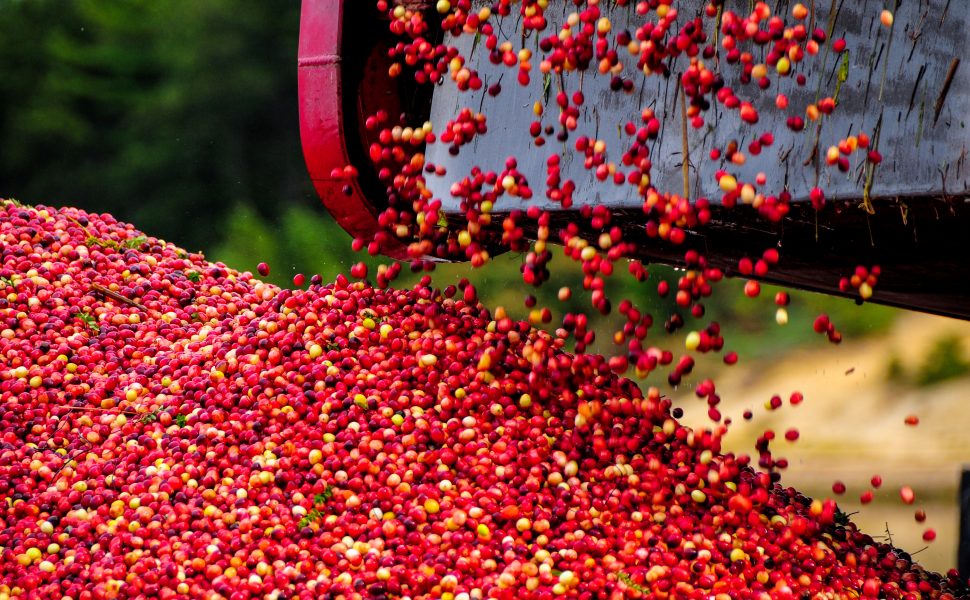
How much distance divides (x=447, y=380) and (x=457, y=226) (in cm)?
45

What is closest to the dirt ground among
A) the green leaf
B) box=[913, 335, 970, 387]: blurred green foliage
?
box=[913, 335, 970, 387]: blurred green foliage

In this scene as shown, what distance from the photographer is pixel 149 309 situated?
12.1 ft

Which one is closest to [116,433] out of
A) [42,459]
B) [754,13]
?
[42,459]

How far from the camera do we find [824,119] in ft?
7.27

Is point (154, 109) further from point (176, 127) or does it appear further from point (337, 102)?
point (337, 102)

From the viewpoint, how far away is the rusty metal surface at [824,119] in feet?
6.65

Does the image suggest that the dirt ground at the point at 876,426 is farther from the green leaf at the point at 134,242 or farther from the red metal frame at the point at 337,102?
the green leaf at the point at 134,242

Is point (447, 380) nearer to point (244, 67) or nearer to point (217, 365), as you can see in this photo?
point (217, 365)

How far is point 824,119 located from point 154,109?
8.65 meters

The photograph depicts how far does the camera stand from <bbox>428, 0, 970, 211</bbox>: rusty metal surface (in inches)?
79.8

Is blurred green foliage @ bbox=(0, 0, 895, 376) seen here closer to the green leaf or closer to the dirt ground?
the dirt ground

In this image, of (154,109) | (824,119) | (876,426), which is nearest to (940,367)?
(876,426)

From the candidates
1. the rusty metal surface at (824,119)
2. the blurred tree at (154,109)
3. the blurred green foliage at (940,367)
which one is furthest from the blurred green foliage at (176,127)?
the rusty metal surface at (824,119)

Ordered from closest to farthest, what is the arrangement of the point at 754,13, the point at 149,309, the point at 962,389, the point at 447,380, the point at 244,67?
the point at 754,13
the point at 447,380
the point at 149,309
the point at 962,389
the point at 244,67
